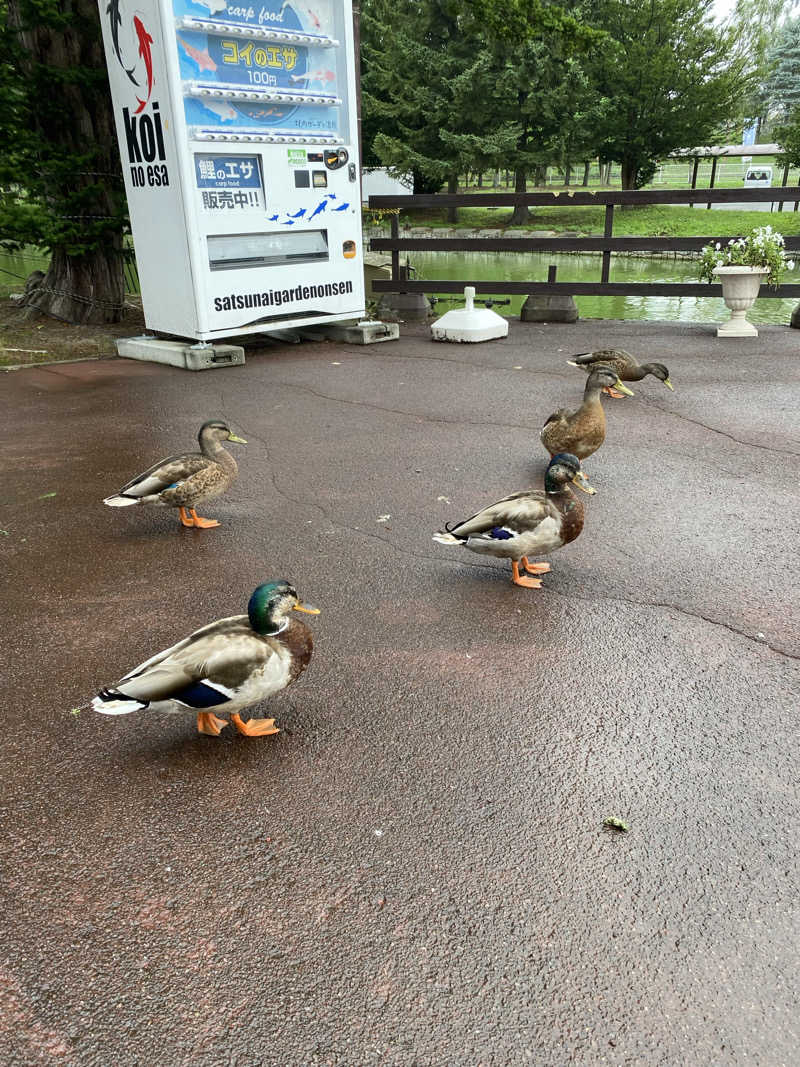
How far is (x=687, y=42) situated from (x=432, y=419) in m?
35.2

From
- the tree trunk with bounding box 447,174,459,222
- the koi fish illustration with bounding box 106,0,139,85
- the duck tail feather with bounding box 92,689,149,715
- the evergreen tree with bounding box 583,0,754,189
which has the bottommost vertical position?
the duck tail feather with bounding box 92,689,149,715

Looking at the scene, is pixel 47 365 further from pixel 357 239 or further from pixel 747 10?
pixel 747 10

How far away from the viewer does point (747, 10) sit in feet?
118

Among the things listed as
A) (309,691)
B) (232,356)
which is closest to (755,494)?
(309,691)

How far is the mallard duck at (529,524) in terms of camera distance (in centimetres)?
375

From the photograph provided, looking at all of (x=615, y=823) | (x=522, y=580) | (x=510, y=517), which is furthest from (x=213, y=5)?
(x=615, y=823)

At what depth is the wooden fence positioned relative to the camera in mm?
10672

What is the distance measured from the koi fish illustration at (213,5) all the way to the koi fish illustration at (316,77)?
3.27 ft

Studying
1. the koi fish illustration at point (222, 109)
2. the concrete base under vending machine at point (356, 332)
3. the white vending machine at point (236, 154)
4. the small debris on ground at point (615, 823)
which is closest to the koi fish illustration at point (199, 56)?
the white vending machine at point (236, 154)

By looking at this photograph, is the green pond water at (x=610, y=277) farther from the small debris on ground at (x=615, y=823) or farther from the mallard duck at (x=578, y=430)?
the small debris on ground at (x=615, y=823)

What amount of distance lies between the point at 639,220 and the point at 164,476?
34.1m

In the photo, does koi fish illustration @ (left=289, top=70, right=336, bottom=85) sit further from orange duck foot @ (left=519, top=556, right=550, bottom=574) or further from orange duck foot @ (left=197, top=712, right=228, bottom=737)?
orange duck foot @ (left=197, top=712, right=228, bottom=737)

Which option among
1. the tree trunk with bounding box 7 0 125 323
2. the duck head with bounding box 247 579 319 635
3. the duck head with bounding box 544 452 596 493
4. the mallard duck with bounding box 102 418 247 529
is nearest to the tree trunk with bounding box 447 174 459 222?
the tree trunk with bounding box 7 0 125 323

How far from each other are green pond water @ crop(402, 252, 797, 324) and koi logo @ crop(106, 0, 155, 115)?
19.4 feet
